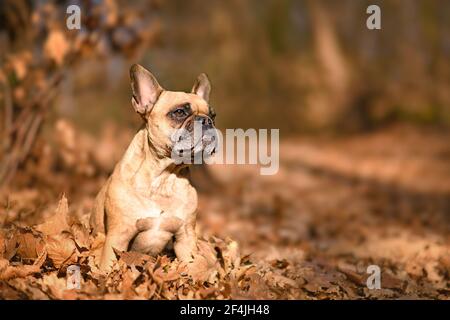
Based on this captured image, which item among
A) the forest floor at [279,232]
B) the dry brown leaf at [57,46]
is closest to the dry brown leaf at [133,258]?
the forest floor at [279,232]

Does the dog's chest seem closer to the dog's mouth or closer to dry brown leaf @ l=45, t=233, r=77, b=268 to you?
the dog's mouth

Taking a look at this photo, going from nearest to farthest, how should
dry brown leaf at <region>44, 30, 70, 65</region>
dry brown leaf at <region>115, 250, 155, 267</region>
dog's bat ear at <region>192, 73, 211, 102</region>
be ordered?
1. dry brown leaf at <region>115, 250, 155, 267</region>
2. dog's bat ear at <region>192, 73, 211, 102</region>
3. dry brown leaf at <region>44, 30, 70, 65</region>

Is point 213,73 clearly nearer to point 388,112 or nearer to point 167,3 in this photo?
point 167,3

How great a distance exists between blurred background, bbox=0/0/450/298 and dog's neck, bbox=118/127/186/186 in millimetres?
923

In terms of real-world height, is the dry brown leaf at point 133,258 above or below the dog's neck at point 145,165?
below

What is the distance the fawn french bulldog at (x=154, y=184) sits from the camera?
3.40 m

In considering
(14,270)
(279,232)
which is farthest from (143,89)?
(279,232)

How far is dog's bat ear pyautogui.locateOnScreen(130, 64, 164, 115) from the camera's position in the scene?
3.53 metres

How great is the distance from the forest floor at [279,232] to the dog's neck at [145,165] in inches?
16.3

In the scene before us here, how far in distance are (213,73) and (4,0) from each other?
961 cm

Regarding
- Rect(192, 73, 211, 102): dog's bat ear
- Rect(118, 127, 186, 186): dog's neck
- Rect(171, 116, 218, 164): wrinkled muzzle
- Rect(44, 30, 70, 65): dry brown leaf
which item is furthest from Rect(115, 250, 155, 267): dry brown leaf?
Rect(44, 30, 70, 65): dry brown leaf

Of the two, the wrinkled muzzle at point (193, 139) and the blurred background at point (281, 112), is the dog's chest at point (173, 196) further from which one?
the blurred background at point (281, 112)

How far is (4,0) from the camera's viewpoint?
21.7ft

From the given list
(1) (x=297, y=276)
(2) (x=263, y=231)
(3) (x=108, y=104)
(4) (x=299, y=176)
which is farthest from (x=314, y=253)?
(3) (x=108, y=104)
